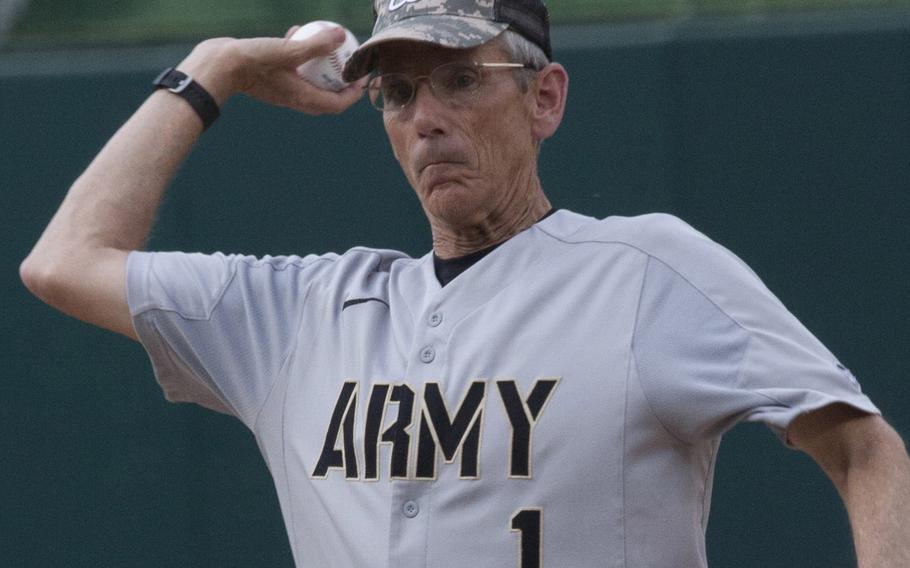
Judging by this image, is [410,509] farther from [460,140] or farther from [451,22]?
[451,22]

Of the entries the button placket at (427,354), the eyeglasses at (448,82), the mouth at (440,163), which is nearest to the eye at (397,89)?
the eyeglasses at (448,82)

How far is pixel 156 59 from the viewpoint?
13.6 ft

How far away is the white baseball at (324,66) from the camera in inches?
102

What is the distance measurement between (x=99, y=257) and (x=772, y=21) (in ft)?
6.60

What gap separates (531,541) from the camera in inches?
76.5

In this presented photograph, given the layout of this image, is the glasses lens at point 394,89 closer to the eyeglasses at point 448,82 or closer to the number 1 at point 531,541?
the eyeglasses at point 448,82

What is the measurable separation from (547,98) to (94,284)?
0.77m

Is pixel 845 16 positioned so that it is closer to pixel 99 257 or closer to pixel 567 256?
pixel 567 256

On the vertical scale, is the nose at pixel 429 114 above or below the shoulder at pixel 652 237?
above

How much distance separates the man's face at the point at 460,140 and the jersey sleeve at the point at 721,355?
0.33 m

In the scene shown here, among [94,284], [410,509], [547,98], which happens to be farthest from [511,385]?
[94,284]

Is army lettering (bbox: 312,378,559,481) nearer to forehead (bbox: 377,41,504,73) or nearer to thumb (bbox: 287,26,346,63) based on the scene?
forehead (bbox: 377,41,504,73)

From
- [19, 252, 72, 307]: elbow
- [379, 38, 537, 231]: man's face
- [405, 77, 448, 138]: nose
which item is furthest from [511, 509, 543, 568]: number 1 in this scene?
[19, 252, 72, 307]: elbow

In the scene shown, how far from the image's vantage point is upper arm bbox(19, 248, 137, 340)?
7.49ft
